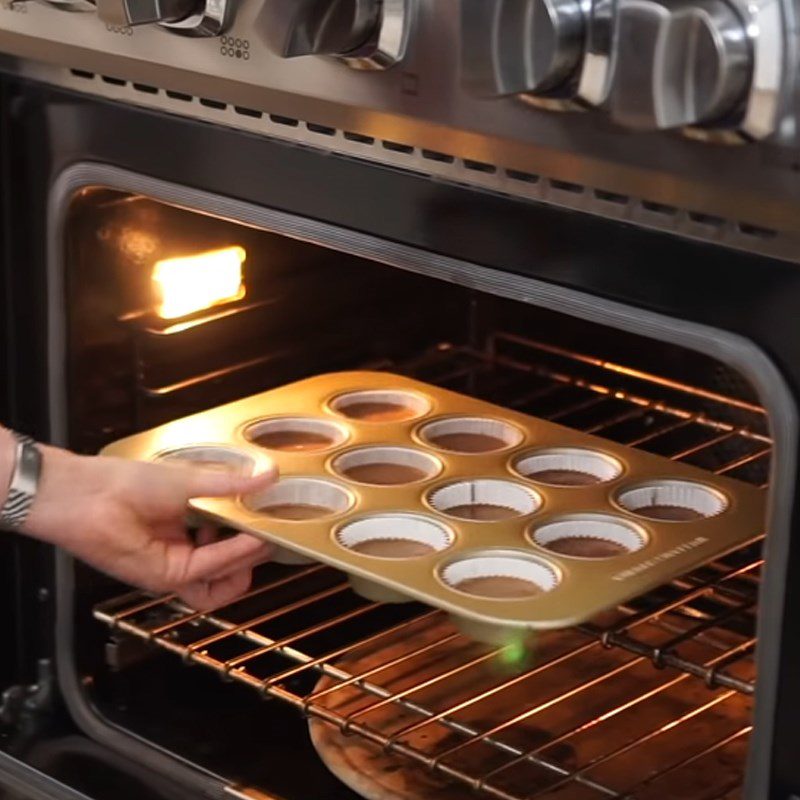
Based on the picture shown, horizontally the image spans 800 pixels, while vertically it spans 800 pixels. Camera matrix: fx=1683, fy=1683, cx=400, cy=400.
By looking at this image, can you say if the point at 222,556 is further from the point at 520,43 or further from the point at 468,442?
the point at 520,43

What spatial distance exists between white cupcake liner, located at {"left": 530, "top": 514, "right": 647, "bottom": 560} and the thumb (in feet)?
0.64

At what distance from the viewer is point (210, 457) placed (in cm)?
133

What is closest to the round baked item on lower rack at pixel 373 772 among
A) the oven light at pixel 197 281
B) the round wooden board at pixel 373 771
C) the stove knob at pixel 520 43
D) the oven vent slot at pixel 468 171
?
the round wooden board at pixel 373 771

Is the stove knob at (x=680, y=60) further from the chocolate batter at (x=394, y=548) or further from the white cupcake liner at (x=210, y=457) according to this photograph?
the white cupcake liner at (x=210, y=457)

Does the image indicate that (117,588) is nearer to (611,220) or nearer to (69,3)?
(69,3)

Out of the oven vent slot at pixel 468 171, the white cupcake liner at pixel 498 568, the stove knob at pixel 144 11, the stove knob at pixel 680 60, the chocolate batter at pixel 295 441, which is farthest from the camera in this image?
the chocolate batter at pixel 295 441

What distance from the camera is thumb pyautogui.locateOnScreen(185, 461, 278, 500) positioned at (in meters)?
1.18

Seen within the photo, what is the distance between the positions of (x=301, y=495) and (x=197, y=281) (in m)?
0.23

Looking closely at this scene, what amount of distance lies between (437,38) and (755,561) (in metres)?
0.60

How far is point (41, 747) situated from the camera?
138cm

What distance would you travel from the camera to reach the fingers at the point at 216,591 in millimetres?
1269

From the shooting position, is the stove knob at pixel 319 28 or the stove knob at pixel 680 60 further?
the stove knob at pixel 319 28

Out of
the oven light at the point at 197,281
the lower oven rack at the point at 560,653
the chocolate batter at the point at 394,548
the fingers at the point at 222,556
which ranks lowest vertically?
the lower oven rack at the point at 560,653

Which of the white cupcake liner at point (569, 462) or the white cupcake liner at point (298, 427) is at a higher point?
the white cupcake liner at point (298, 427)
